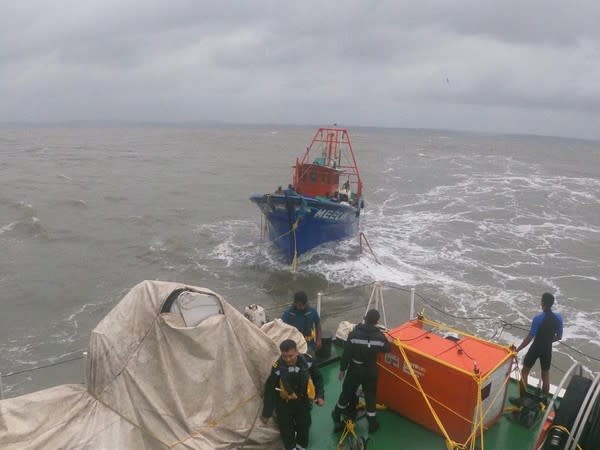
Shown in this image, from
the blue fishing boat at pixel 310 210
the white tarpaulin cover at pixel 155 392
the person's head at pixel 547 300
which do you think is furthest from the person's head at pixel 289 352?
the blue fishing boat at pixel 310 210

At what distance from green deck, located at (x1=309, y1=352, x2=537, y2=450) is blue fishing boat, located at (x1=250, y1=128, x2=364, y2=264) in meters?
13.0

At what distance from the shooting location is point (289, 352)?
4062 mm

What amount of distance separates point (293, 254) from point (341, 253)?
2.54m

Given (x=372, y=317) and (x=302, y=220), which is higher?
(x=372, y=317)

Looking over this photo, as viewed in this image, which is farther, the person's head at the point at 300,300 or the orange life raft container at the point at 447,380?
the person's head at the point at 300,300

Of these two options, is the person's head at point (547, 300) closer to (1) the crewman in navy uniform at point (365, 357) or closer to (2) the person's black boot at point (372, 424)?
(1) the crewman in navy uniform at point (365, 357)

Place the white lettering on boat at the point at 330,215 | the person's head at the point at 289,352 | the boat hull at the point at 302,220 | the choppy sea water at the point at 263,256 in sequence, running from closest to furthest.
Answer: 1. the person's head at the point at 289,352
2. the choppy sea water at the point at 263,256
3. the boat hull at the point at 302,220
4. the white lettering on boat at the point at 330,215

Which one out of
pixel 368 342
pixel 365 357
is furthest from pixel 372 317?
pixel 365 357

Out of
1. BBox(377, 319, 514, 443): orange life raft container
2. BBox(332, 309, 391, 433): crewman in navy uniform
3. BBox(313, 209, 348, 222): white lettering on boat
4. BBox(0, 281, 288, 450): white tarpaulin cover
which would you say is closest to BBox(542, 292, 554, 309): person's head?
BBox(377, 319, 514, 443): orange life raft container

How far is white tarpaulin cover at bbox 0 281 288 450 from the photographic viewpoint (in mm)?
3801

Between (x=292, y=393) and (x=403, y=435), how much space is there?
5.43 ft

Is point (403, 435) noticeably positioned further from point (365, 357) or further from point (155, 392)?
point (155, 392)

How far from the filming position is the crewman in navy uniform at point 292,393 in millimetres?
4102

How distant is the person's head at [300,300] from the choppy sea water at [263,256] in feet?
10.2
